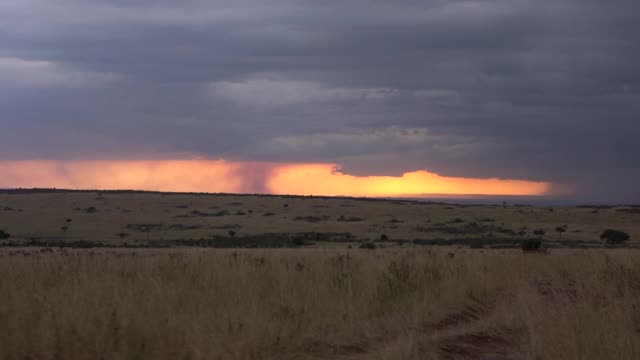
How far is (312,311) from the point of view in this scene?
10234 mm

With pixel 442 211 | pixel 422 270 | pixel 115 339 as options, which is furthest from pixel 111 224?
pixel 115 339

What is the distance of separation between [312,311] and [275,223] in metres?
57.1

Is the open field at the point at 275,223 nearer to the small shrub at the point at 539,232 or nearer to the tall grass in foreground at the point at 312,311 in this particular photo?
the small shrub at the point at 539,232

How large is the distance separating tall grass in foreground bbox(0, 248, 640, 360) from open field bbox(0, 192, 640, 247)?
2749cm

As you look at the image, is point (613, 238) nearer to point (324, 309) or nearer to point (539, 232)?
point (539, 232)

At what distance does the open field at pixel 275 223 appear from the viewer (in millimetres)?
47656

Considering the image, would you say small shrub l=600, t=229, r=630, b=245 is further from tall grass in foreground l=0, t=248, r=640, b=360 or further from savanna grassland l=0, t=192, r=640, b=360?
tall grass in foreground l=0, t=248, r=640, b=360

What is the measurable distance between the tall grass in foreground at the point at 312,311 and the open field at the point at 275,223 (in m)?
27.5

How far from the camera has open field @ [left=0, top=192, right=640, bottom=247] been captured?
47.7m

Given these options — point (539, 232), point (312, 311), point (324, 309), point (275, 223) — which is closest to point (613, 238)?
point (539, 232)

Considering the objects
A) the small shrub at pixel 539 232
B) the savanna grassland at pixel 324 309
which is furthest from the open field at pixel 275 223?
the savanna grassland at pixel 324 309

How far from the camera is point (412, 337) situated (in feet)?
27.6

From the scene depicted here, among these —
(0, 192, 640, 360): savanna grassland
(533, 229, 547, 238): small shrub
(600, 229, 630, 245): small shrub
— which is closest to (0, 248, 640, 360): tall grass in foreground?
(0, 192, 640, 360): savanna grassland

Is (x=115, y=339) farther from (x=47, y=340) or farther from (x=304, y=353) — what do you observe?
(x=304, y=353)
